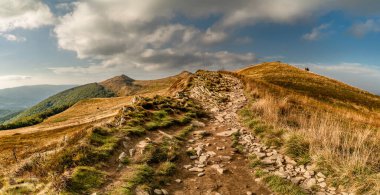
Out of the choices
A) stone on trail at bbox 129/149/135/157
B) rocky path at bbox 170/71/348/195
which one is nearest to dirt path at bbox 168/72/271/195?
rocky path at bbox 170/71/348/195

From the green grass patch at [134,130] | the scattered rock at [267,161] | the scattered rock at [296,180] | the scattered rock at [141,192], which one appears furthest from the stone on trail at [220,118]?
the scattered rock at [141,192]

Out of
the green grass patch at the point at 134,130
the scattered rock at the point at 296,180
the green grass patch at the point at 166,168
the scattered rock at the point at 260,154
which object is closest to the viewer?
the scattered rock at the point at 296,180

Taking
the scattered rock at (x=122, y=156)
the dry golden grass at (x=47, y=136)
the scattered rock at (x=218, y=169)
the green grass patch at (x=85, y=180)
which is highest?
the scattered rock at (x=122, y=156)

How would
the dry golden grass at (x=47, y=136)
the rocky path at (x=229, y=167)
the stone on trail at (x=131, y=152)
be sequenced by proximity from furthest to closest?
1. the dry golden grass at (x=47, y=136)
2. the stone on trail at (x=131, y=152)
3. the rocky path at (x=229, y=167)

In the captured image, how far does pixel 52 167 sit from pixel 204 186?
201 inches

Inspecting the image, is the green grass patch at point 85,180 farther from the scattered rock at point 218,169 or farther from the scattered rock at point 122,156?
the scattered rock at point 218,169

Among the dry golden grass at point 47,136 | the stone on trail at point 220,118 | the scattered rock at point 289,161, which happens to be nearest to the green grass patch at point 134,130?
the dry golden grass at point 47,136

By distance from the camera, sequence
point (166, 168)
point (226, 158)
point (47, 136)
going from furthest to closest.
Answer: point (47, 136) < point (226, 158) < point (166, 168)

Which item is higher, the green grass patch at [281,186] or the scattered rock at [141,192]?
the scattered rock at [141,192]

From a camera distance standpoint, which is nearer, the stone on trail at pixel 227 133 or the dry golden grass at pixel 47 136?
the stone on trail at pixel 227 133

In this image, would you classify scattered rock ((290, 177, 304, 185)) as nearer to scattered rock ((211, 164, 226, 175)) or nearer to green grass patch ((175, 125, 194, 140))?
scattered rock ((211, 164, 226, 175))

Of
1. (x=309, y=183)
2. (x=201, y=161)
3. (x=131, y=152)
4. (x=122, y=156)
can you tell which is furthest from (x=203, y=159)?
(x=309, y=183)

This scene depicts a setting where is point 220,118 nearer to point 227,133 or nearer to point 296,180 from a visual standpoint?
point 227,133

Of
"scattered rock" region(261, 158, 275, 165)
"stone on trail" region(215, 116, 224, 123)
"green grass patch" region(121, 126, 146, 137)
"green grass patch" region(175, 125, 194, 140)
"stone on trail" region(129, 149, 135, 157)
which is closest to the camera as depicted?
"scattered rock" region(261, 158, 275, 165)
